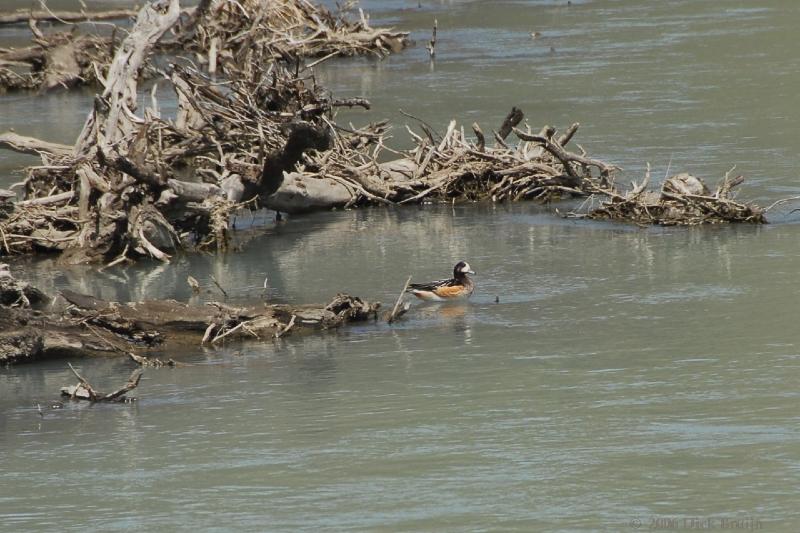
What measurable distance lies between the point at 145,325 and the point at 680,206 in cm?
526

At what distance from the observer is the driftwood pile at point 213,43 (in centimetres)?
2206

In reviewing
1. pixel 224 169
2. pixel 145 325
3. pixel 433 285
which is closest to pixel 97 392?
pixel 145 325

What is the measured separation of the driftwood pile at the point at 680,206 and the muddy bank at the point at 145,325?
373 cm

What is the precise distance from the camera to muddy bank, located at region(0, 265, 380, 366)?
9.56 m

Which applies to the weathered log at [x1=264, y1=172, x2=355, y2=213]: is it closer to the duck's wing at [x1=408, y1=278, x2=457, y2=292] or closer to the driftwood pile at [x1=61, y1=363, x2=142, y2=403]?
the duck's wing at [x1=408, y1=278, x2=457, y2=292]

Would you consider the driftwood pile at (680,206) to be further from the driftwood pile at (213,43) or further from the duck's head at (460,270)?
the driftwood pile at (213,43)

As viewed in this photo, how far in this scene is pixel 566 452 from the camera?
283 inches

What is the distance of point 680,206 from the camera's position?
13148mm

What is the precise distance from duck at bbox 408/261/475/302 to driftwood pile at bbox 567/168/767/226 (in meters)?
2.74

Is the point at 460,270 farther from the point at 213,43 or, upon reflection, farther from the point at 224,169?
the point at 213,43

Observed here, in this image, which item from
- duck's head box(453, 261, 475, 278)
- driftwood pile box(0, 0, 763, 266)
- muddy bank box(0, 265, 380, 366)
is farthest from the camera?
driftwood pile box(0, 0, 763, 266)
